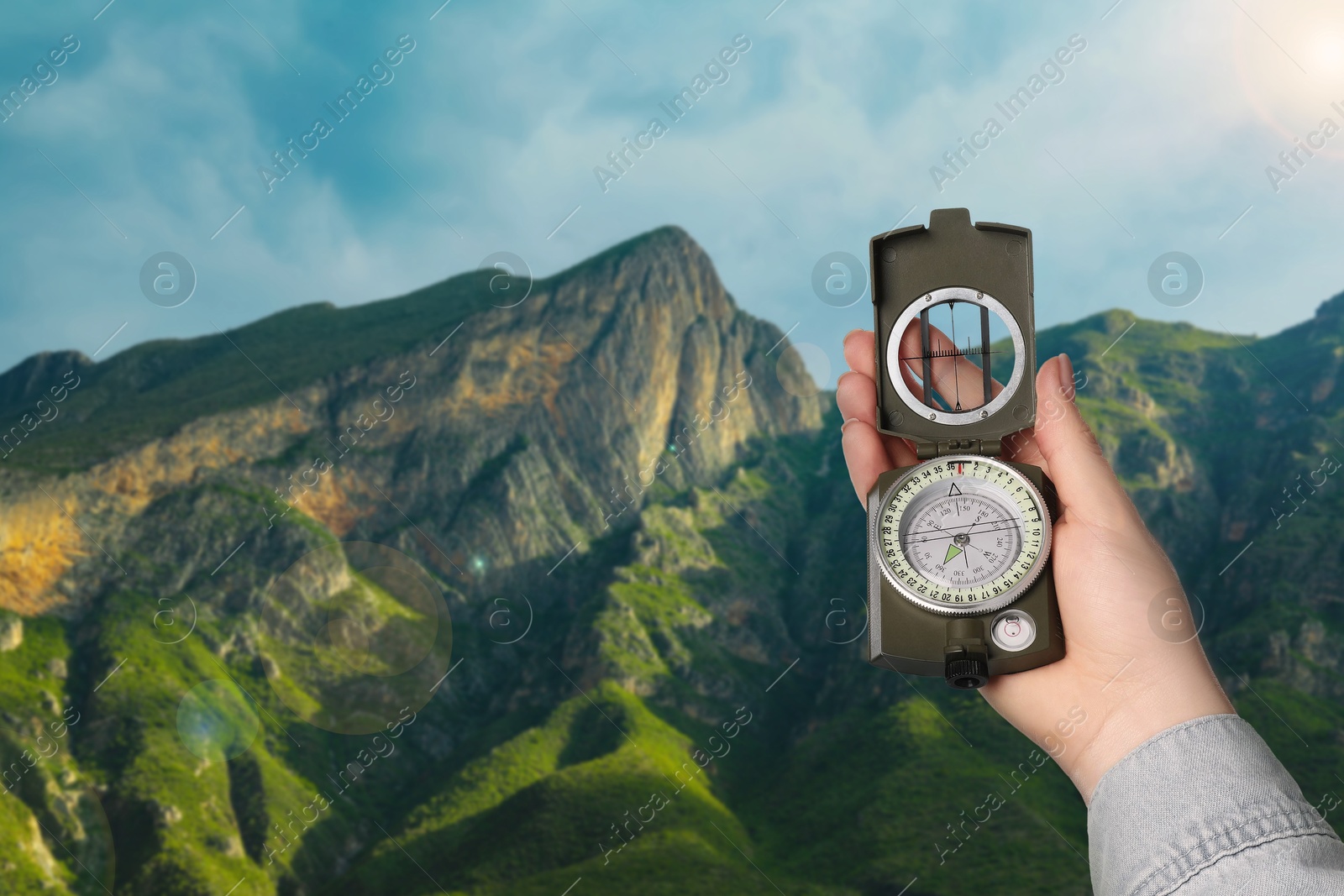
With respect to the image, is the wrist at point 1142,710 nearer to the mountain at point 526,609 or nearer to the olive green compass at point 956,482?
the olive green compass at point 956,482

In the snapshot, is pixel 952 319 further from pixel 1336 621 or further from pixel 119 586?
pixel 1336 621

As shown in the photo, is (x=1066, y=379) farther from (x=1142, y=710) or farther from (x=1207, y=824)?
(x=1207, y=824)

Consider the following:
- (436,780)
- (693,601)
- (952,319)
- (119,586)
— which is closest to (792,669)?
(693,601)

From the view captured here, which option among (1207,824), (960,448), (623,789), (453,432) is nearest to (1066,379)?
(960,448)

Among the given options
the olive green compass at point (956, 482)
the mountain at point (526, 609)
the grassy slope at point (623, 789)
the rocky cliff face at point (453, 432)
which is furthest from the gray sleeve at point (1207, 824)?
the rocky cliff face at point (453, 432)

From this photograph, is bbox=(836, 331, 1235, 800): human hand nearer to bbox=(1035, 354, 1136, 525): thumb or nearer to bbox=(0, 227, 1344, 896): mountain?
bbox=(1035, 354, 1136, 525): thumb
